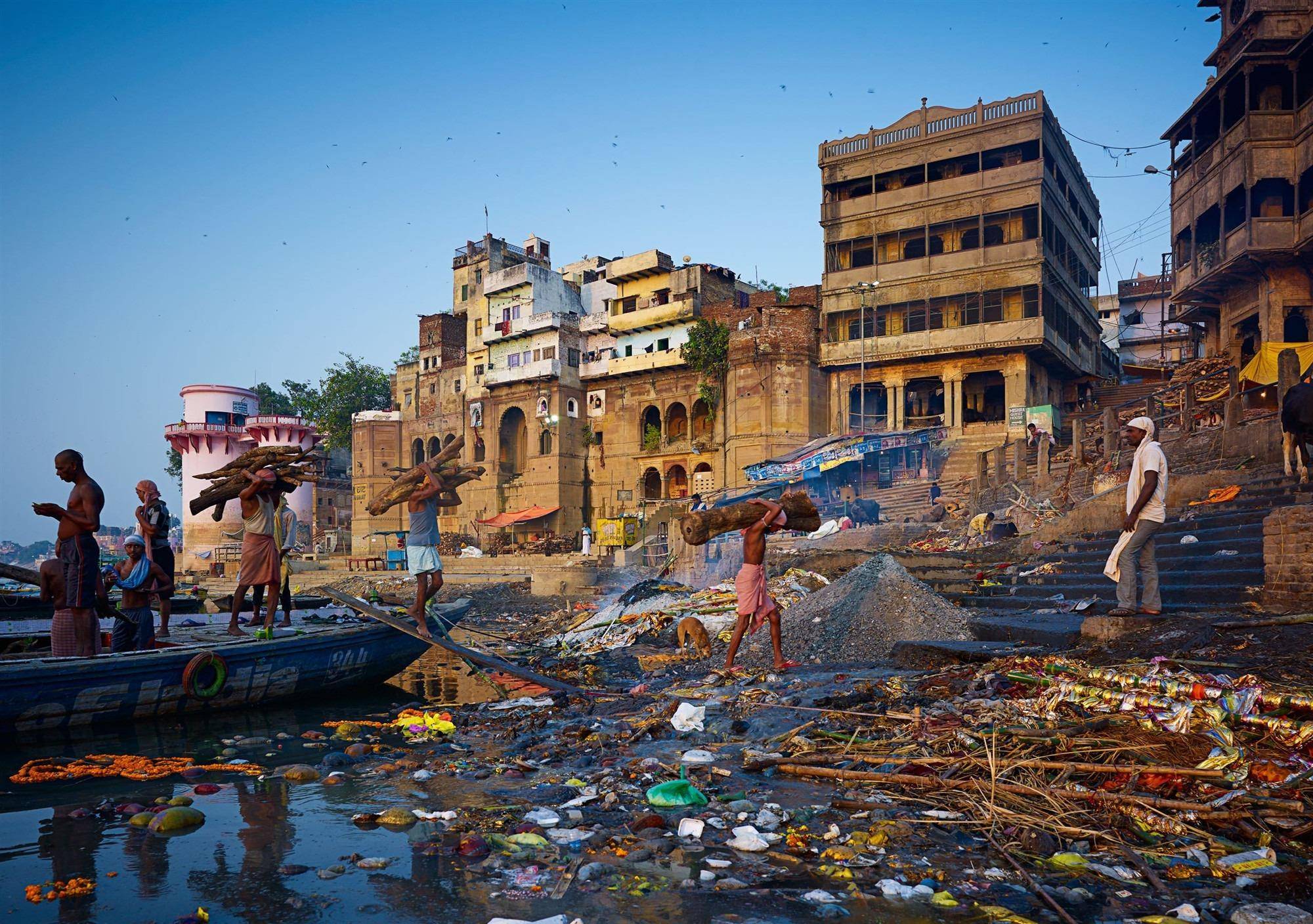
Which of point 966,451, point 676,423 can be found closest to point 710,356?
point 676,423

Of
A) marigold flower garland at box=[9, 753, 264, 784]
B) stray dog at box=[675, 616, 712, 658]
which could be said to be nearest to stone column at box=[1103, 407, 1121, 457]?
stray dog at box=[675, 616, 712, 658]

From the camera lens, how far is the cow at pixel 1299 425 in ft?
35.6

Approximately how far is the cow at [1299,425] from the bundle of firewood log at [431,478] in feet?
34.7

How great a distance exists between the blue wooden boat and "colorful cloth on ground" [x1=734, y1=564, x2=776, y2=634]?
436 cm

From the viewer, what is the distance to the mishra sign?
1208 inches

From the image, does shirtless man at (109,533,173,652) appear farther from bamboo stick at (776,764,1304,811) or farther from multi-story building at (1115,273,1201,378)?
multi-story building at (1115,273,1201,378)

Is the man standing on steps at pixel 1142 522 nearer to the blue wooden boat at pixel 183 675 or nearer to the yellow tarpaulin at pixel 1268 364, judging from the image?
the blue wooden boat at pixel 183 675

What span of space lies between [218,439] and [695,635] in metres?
49.9

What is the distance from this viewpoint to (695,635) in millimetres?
11258

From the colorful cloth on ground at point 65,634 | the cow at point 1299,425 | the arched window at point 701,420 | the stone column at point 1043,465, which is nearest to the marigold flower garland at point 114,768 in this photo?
the colorful cloth on ground at point 65,634

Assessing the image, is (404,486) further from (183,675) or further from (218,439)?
(218,439)

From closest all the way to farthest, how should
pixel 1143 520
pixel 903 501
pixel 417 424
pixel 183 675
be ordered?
pixel 1143 520
pixel 183 675
pixel 903 501
pixel 417 424

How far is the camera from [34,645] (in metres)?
10.1

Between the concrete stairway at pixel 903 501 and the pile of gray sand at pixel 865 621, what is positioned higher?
the concrete stairway at pixel 903 501
